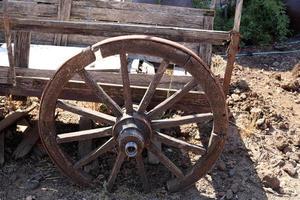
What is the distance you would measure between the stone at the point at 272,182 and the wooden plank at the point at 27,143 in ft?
6.87

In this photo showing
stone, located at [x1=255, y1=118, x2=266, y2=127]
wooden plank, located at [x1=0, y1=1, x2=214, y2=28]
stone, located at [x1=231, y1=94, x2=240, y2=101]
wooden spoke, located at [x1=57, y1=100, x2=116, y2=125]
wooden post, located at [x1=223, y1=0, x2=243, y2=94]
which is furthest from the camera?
stone, located at [x1=231, y1=94, x2=240, y2=101]

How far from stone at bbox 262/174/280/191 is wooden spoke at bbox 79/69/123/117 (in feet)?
4.88

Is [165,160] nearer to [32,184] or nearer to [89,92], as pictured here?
[89,92]

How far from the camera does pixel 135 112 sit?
3.93 m

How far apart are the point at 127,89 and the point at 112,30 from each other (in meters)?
0.45

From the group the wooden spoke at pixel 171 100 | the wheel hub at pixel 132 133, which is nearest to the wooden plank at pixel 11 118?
the wheel hub at pixel 132 133

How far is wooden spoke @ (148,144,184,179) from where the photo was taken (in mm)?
4035

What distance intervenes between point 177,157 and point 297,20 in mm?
4605

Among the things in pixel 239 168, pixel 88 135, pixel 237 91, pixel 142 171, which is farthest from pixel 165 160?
pixel 237 91

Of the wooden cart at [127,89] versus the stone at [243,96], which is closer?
the wooden cart at [127,89]

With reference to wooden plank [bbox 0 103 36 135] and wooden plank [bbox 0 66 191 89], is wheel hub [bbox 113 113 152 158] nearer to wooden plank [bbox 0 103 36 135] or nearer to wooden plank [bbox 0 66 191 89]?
wooden plank [bbox 0 66 191 89]

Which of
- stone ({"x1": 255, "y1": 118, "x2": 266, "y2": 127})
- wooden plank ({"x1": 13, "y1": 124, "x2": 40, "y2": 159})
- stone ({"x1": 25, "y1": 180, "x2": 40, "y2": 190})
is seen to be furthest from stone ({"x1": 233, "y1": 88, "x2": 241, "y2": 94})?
stone ({"x1": 25, "y1": 180, "x2": 40, "y2": 190})

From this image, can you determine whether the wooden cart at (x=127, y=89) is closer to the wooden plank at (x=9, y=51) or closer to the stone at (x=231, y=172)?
the wooden plank at (x=9, y=51)

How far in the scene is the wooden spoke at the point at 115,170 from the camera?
13.2ft
